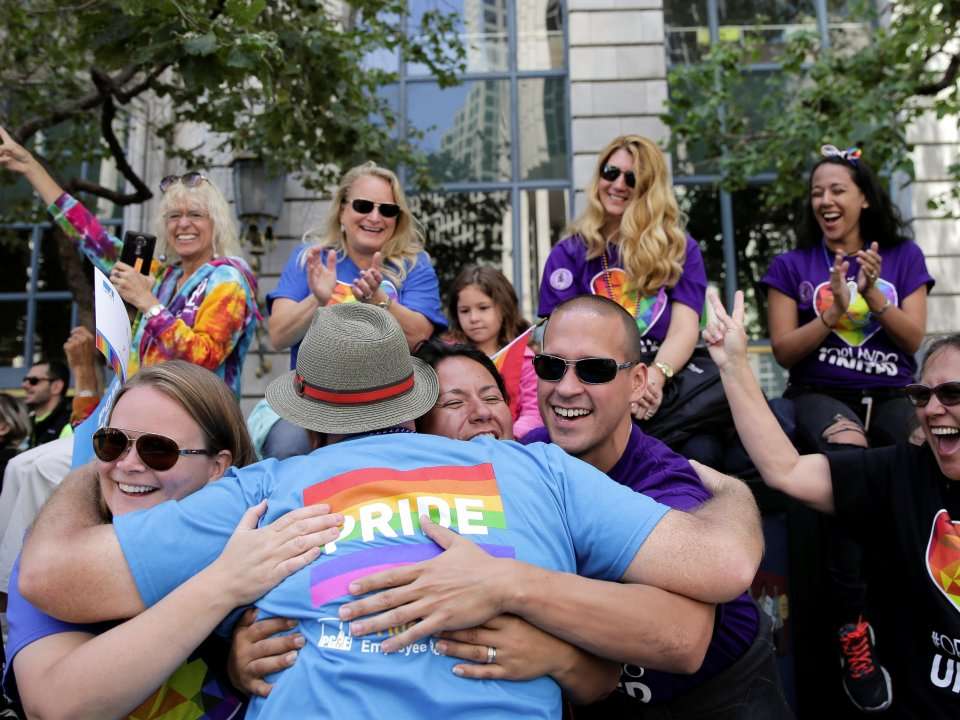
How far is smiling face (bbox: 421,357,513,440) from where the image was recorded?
350 cm

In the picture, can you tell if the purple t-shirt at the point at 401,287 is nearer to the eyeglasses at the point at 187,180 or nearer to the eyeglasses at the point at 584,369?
the eyeglasses at the point at 187,180

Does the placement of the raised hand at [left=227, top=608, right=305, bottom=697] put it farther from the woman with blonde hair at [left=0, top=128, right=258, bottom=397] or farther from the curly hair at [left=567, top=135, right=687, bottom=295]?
the curly hair at [left=567, top=135, right=687, bottom=295]

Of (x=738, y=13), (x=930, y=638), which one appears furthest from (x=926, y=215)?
(x=930, y=638)

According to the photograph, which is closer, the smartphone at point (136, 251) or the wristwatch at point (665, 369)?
the wristwatch at point (665, 369)

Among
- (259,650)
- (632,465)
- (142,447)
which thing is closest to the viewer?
(259,650)

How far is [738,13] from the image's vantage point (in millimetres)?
11852

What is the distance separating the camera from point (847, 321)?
4625mm

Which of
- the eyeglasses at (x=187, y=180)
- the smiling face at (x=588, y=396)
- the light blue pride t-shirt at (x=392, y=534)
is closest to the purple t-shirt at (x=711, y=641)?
the smiling face at (x=588, y=396)

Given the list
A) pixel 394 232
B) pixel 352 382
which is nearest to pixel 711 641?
pixel 352 382

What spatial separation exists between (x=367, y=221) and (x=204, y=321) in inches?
38.9

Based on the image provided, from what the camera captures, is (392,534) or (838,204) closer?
(392,534)

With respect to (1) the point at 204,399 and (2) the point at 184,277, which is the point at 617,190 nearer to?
(2) the point at 184,277

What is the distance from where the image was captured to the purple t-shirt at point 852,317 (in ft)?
15.0

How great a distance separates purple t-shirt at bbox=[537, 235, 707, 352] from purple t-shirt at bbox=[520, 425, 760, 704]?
1473 mm
